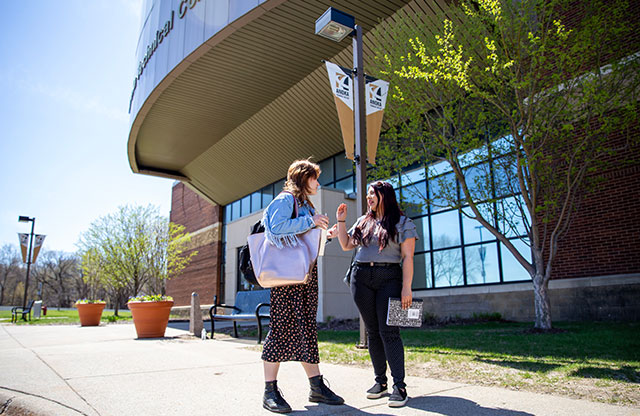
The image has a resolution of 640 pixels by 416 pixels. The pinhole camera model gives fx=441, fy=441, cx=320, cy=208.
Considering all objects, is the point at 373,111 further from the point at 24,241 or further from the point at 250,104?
the point at 24,241

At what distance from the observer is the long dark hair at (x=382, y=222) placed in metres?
3.54

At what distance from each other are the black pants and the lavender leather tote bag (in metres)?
0.53

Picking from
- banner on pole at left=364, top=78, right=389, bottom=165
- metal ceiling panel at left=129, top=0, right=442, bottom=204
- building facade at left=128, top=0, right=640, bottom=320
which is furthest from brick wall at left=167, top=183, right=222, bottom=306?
banner on pole at left=364, top=78, right=389, bottom=165

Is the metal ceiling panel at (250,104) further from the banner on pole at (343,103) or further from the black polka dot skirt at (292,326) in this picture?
the black polka dot skirt at (292,326)

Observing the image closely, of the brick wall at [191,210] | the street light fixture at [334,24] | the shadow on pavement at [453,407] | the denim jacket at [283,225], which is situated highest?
the brick wall at [191,210]

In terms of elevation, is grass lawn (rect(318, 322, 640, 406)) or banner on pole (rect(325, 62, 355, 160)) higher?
banner on pole (rect(325, 62, 355, 160))

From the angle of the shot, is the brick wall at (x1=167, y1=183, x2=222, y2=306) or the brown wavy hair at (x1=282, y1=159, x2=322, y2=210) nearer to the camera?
the brown wavy hair at (x1=282, y1=159, x2=322, y2=210)

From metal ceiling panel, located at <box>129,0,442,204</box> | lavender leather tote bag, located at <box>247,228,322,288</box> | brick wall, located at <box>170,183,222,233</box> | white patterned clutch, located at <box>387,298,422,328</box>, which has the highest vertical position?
metal ceiling panel, located at <box>129,0,442,204</box>

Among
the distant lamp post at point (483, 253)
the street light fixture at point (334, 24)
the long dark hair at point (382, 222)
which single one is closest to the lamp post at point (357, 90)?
the street light fixture at point (334, 24)

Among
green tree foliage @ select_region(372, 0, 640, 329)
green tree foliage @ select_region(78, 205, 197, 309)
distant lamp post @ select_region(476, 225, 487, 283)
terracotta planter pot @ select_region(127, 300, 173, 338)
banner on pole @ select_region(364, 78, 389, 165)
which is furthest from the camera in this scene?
green tree foliage @ select_region(78, 205, 197, 309)

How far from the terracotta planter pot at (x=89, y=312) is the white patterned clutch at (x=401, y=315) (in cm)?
1413

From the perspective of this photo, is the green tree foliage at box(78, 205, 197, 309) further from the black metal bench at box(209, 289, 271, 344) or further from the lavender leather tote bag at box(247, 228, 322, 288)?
the lavender leather tote bag at box(247, 228, 322, 288)

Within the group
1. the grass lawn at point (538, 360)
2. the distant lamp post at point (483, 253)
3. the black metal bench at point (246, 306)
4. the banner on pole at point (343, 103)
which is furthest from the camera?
the distant lamp post at point (483, 253)

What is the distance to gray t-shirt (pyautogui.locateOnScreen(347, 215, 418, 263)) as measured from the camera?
11.5 ft
